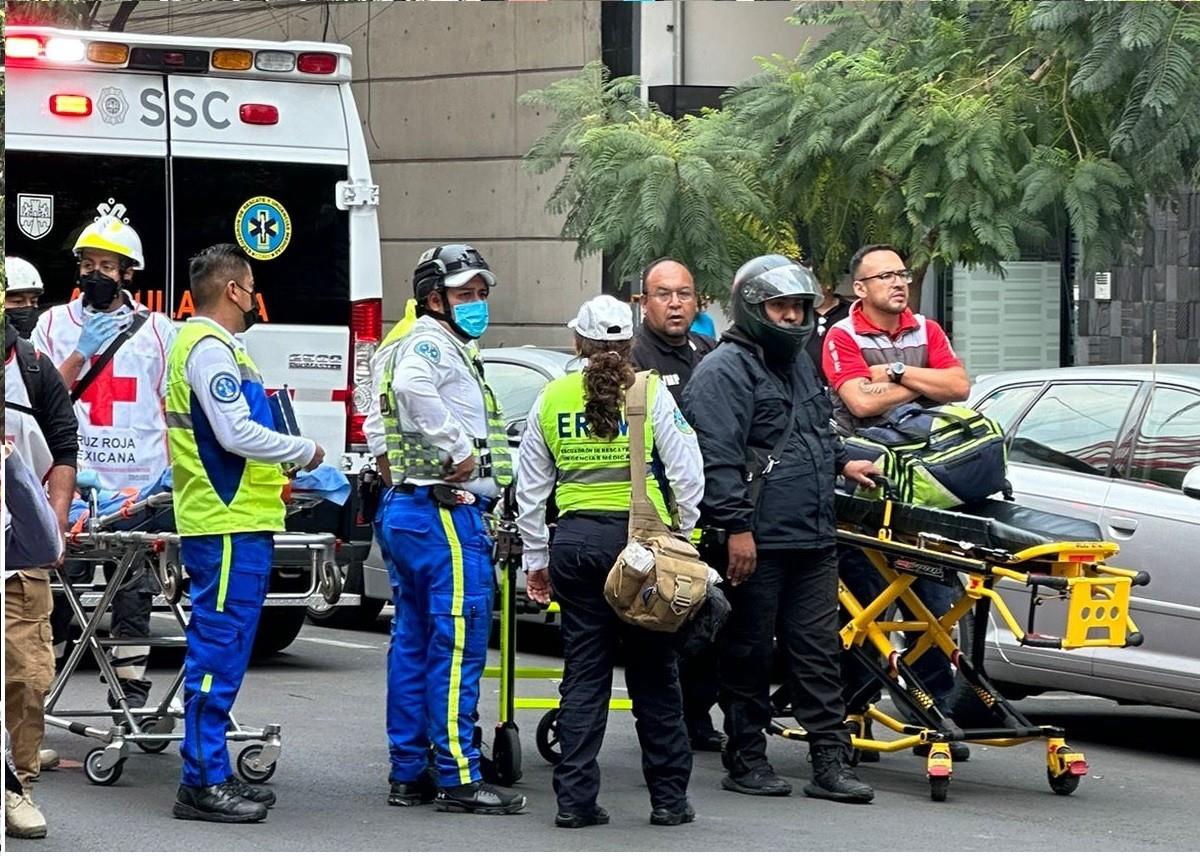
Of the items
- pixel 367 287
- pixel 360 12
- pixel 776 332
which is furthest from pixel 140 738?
pixel 360 12

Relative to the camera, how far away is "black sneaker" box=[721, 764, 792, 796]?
7.98m

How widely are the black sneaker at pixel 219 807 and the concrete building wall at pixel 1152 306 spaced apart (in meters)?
11.5

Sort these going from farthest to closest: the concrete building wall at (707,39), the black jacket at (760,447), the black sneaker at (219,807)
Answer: the concrete building wall at (707,39) < the black jacket at (760,447) < the black sneaker at (219,807)

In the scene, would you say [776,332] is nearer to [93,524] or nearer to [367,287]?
[93,524]

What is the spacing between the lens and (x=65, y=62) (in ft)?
33.4

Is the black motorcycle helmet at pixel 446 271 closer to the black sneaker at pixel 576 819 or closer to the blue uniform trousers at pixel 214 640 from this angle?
the blue uniform trousers at pixel 214 640

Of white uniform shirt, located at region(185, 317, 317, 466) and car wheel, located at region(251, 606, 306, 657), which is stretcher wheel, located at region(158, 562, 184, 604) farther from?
car wheel, located at region(251, 606, 306, 657)

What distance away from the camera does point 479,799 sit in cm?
749

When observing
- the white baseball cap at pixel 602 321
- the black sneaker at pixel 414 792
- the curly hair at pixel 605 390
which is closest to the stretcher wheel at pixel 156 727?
the black sneaker at pixel 414 792

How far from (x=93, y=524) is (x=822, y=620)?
272cm

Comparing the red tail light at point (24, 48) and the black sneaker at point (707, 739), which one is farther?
the red tail light at point (24, 48)

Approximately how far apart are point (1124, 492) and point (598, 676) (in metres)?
2.66

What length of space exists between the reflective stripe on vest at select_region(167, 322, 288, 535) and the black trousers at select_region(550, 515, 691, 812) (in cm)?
101

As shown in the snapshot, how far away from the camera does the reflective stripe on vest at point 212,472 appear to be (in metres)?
7.33
